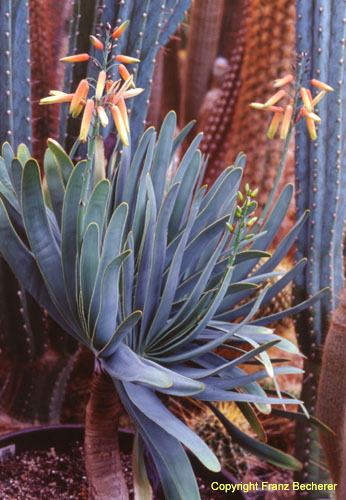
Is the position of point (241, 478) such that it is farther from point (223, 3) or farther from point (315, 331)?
point (223, 3)

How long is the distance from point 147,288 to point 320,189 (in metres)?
0.44

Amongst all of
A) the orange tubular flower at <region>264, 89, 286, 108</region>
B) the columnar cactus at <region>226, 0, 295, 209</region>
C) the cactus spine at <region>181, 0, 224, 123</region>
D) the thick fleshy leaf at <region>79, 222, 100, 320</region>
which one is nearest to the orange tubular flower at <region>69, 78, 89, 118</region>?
the thick fleshy leaf at <region>79, 222, 100, 320</region>

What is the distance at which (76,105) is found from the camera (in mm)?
509

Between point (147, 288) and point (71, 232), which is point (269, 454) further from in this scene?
point (71, 232)

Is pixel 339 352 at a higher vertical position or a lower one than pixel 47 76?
lower

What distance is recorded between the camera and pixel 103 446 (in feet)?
2.15

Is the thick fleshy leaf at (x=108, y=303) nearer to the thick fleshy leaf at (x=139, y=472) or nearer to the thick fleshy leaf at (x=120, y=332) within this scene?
the thick fleshy leaf at (x=120, y=332)

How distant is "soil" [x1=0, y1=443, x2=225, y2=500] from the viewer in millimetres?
720

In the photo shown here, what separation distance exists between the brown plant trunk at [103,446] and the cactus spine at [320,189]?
426 millimetres

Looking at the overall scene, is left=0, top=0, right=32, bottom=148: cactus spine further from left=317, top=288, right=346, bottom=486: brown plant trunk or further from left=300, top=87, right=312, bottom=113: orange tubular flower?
left=317, top=288, right=346, bottom=486: brown plant trunk

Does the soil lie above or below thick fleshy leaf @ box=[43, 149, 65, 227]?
below

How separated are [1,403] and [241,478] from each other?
18.9 inches

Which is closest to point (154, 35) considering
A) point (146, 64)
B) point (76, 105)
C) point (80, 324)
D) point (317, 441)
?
point (146, 64)

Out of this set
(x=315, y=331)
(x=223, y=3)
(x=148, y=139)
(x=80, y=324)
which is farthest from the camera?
(x=223, y=3)
